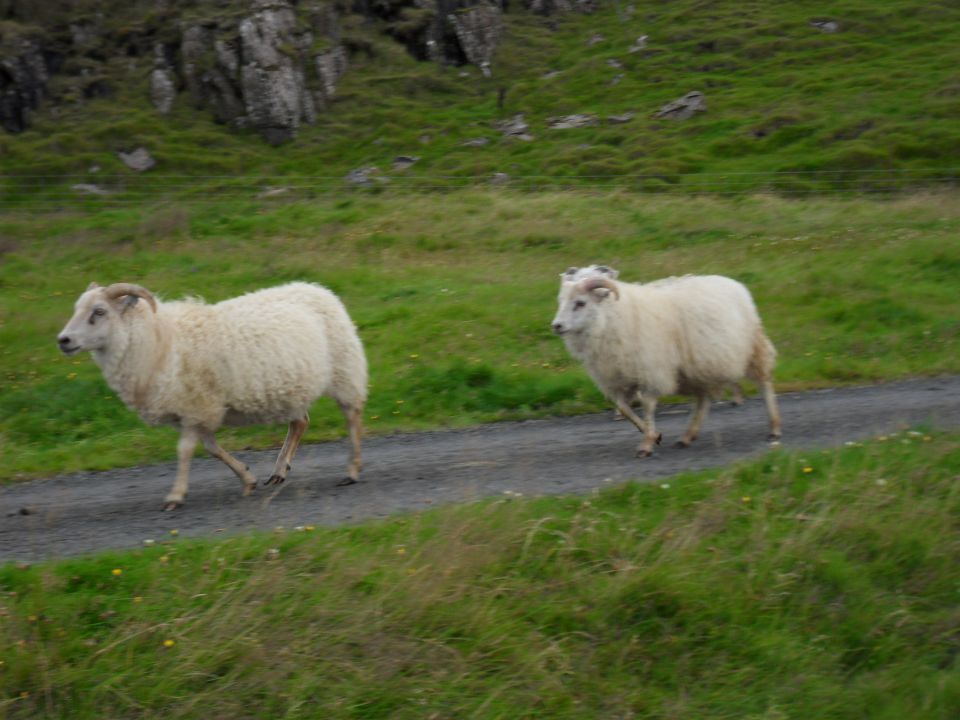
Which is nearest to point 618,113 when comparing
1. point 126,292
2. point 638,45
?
point 638,45

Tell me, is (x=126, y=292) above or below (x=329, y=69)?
below

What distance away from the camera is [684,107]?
54.7m

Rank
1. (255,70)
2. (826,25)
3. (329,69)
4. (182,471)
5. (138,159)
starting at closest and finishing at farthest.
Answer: (182,471)
(138,159)
(255,70)
(329,69)
(826,25)

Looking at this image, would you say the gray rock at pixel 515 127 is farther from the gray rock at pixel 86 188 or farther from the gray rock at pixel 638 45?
the gray rock at pixel 86 188

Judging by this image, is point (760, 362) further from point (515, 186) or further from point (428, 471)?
point (515, 186)

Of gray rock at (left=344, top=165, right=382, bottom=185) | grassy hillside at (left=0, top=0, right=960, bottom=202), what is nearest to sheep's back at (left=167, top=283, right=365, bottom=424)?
grassy hillside at (left=0, top=0, right=960, bottom=202)

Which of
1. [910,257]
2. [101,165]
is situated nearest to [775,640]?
[910,257]

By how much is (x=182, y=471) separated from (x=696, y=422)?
18.6ft

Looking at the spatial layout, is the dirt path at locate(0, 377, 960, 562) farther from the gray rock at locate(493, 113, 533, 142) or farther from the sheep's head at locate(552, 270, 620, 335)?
the gray rock at locate(493, 113, 533, 142)

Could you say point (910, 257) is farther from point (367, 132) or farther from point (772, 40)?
point (772, 40)

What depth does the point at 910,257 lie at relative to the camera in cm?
1945

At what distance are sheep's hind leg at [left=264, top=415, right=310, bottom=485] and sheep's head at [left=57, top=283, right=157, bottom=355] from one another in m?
2.00

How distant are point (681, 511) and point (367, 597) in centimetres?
293

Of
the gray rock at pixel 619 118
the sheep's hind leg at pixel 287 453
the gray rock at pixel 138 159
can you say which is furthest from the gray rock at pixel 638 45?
the sheep's hind leg at pixel 287 453
